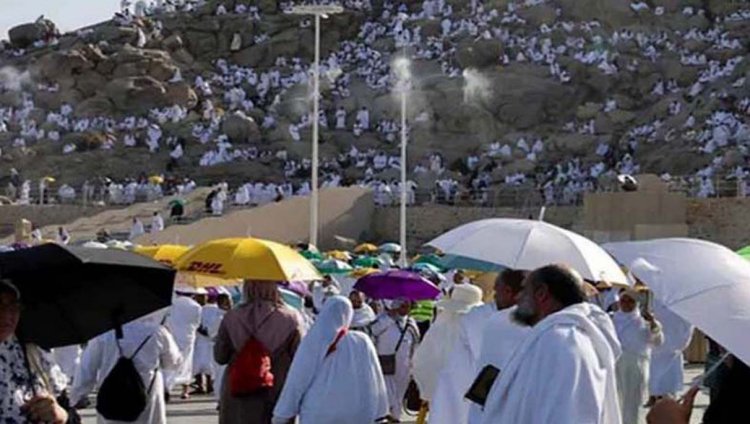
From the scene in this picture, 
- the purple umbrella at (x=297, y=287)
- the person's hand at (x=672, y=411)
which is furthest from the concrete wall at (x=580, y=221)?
the person's hand at (x=672, y=411)

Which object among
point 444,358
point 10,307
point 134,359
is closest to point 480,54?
point 444,358

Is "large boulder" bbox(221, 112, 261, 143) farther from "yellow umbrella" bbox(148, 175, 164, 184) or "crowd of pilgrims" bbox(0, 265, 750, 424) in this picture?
"crowd of pilgrims" bbox(0, 265, 750, 424)

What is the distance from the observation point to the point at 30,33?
2886 inches

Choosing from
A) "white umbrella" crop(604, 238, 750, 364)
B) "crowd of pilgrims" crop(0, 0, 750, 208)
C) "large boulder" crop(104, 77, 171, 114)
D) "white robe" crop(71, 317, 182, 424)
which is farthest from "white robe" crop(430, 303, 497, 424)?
"large boulder" crop(104, 77, 171, 114)

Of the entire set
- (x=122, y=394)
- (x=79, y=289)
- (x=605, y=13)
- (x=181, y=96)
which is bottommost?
(x=122, y=394)

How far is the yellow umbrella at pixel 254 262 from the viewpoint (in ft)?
33.9

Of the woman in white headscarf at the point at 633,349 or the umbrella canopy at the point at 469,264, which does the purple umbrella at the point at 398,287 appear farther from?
the umbrella canopy at the point at 469,264

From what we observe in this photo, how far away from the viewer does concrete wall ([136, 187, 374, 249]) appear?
4044 cm

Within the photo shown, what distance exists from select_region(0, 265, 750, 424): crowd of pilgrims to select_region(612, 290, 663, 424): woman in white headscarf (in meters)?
0.01

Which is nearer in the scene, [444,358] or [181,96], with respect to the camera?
[444,358]

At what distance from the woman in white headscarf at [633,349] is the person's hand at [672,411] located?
20.5 ft

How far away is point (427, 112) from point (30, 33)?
2337 centimetres

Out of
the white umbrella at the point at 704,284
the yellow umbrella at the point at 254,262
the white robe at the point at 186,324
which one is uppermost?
the white umbrella at the point at 704,284

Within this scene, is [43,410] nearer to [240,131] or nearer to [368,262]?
[368,262]
